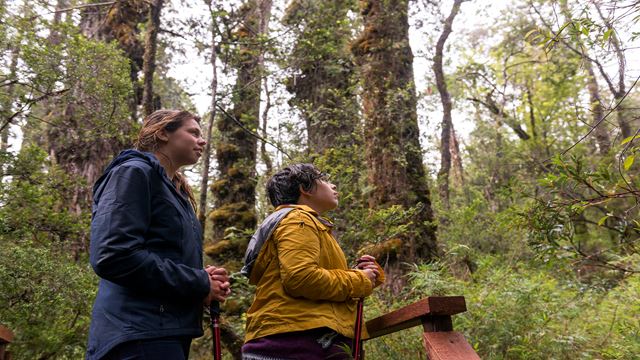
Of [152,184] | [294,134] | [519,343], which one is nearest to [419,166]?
[519,343]

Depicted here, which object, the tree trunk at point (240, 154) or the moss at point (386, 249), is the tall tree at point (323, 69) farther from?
the moss at point (386, 249)

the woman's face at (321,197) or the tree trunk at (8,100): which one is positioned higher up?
the tree trunk at (8,100)

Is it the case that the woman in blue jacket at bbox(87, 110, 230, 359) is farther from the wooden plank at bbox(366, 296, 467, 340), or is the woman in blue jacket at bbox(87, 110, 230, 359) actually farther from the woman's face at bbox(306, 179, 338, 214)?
the wooden plank at bbox(366, 296, 467, 340)

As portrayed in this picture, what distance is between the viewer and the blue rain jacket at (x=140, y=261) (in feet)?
6.57

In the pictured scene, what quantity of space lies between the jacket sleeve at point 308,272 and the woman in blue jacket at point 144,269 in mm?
322

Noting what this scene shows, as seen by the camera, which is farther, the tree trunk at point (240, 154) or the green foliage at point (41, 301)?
the tree trunk at point (240, 154)

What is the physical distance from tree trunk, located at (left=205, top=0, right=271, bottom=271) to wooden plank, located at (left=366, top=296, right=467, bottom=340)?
6.23 metres

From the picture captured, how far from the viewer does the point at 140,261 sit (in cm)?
201

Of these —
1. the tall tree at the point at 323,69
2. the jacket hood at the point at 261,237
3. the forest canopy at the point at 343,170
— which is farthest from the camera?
the tall tree at the point at 323,69

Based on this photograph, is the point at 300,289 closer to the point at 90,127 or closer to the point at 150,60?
the point at 150,60

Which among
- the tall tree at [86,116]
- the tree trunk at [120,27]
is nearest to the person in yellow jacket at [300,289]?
the tall tree at [86,116]

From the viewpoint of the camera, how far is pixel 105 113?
7.00m

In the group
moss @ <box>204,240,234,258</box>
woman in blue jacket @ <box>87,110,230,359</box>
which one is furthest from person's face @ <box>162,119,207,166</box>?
moss @ <box>204,240,234,258</box>

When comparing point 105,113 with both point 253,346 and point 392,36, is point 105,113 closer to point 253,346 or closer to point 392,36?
point 392,36
